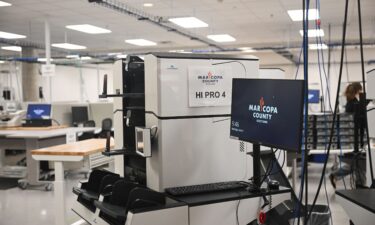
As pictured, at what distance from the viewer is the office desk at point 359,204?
4.82 ft

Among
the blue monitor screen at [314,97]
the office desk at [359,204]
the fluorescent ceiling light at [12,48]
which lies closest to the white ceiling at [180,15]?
the fluorescent ceiling light at [12,48]

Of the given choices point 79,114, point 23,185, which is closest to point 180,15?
point 79,114

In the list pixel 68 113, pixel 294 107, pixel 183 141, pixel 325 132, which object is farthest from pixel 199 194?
pixel 68 113

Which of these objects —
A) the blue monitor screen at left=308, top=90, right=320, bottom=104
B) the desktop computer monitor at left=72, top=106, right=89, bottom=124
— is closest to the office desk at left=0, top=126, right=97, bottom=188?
the desktop computer monitor at left=72, top=106, right=89, bottom=124

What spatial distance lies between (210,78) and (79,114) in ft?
18.0

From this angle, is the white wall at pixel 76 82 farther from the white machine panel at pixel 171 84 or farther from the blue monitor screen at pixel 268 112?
the blue monitor screen at pixel 268 112

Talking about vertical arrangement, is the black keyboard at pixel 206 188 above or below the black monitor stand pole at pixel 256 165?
below

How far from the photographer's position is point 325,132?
15.9 feet

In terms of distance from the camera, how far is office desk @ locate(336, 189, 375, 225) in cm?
147

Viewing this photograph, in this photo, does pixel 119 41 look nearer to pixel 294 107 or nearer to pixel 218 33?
pixel 218 33

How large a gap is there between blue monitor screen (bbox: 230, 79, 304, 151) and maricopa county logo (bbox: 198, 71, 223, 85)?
25 cm


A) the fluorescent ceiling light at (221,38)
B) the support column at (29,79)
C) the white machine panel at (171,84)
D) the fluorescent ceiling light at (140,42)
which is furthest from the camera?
the support column at (29,79)

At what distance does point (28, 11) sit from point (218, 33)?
15.5 feet

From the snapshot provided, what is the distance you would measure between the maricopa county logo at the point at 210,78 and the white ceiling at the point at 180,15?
11.1ft
